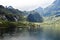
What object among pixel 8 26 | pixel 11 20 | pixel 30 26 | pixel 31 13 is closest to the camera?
pixel 8 26

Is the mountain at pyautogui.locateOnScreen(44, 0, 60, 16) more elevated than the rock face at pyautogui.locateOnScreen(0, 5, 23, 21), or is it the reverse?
the mountain at pyautogui.locateOnScreen(44, 0, 60, 16)

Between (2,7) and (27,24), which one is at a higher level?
(2,7)

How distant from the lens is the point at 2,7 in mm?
Answer: 39844

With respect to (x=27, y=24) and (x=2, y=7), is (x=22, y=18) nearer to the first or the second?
(x=27, y=24)

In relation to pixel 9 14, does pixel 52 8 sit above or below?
above

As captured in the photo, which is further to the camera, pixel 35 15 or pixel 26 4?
pixel 35 15

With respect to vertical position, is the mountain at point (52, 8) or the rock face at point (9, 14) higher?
the mountain at point (52, 8)

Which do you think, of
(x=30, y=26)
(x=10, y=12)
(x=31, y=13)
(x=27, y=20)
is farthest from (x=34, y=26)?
(x=10, y=12)

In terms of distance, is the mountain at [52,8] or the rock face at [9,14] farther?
the mountain at [52,8]

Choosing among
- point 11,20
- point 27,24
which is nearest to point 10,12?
point 11,20

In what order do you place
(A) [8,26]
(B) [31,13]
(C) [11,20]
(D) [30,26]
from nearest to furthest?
(A) [8,26], (D) [30,26], (C) [11,20], (B) [31,13]

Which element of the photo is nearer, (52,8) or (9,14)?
(9,14)

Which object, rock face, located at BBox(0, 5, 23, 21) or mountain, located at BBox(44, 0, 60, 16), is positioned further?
mountain, located at BBox(44, 0, 60, 16)

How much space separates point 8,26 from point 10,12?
32.7ft
